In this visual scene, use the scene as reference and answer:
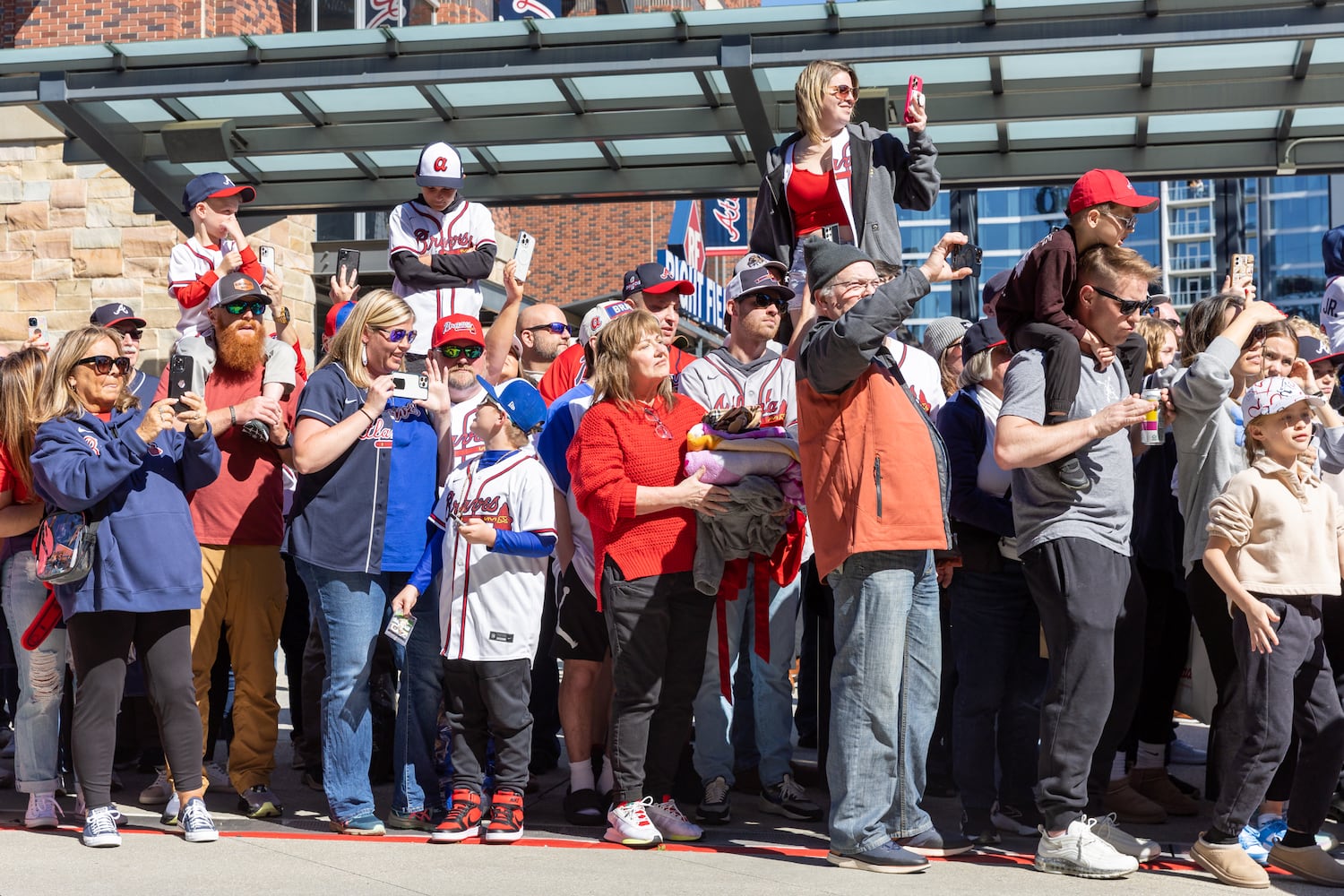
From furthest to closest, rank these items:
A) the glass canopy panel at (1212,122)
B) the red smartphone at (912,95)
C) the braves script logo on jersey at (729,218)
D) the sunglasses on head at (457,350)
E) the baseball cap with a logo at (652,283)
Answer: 1. the braves script logo on jersey at (729,218)
2. the glass canopy panel at (1212,122)
3. the baseball cap with a logo at (652,283)
4. the sunglasses on head at (457,350)
5. the red smartphone at (912,95)

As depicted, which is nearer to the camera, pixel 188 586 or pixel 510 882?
pixel 510 882

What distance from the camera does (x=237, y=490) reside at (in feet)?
21.3

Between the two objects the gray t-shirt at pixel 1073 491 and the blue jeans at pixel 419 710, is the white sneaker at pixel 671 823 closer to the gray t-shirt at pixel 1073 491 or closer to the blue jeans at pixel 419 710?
the blue jeans at pixel 419 710

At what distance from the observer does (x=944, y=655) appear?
6.61 metres

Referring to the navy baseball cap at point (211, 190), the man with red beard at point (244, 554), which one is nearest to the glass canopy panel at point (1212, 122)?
the navy baseball cap at point (211, 190)

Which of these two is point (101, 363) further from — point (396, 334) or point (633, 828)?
point (633, 828)

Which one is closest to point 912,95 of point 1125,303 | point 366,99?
point 1125,303

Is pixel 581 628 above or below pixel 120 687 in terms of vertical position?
above

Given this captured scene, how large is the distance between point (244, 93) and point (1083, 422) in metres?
5.95

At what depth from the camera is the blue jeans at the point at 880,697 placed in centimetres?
521

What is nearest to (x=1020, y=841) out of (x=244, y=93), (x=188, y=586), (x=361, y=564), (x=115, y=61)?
(x=361, y=564)

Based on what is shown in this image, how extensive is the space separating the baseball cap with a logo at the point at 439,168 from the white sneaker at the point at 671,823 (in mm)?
3686

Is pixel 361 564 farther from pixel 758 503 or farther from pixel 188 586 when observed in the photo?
pixel 758 503

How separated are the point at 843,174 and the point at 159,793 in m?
4.17
